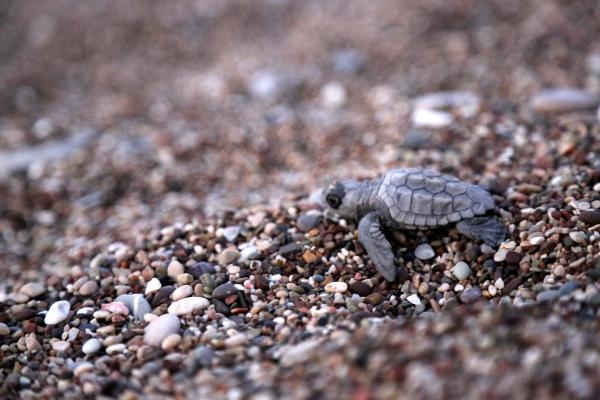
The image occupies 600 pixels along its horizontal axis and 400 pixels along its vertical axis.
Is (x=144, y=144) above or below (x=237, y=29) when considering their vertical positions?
below

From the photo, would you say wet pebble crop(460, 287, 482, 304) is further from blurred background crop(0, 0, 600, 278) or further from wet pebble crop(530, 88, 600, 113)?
wet pebble crop(530, 88, 600, 113)

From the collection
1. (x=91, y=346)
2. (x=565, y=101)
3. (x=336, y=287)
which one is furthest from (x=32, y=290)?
(x=565, y=101)

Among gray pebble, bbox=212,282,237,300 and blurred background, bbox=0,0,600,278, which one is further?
blurred background, bbox=0,0,600,278

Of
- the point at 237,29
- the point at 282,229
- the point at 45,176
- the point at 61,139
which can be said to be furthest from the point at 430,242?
the point at 237,29

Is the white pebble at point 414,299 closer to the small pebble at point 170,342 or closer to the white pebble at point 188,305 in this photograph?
the white pebble at point 188,305

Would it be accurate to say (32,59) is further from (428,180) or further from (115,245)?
(428,180)

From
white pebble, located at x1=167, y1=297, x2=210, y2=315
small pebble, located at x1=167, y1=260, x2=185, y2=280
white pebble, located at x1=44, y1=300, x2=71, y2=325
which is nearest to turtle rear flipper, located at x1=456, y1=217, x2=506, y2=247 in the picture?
white pebble, located at x1=167, y1=297, x2=210, y2=315
